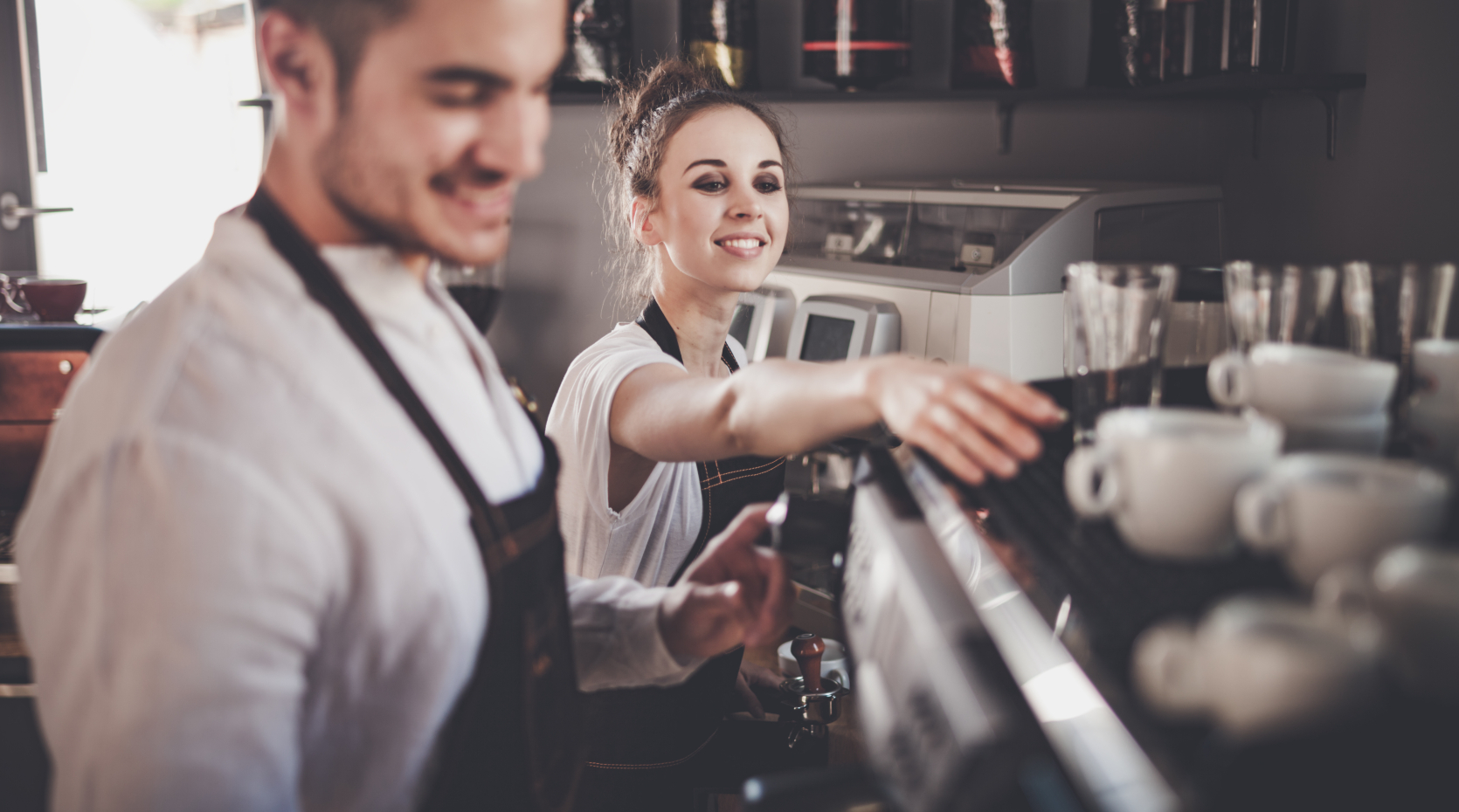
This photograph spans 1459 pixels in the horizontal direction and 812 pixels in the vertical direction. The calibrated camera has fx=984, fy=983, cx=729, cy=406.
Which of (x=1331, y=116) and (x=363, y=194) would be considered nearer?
(x=363, y=194)

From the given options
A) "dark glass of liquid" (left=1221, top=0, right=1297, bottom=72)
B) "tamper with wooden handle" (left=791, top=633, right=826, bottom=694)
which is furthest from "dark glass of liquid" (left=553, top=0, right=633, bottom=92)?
"tamper with wooden handle" (left=791, top=633, right=826, bottom=694)

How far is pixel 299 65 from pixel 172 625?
0.33 m

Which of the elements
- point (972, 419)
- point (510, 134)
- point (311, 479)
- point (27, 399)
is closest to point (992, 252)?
point (972, 419)

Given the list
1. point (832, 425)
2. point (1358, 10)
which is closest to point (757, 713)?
point (832, 425)

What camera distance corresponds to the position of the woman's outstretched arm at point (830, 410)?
72cm

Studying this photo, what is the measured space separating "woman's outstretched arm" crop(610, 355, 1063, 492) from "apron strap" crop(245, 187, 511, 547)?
13.2 inches

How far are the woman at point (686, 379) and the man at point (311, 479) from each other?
32 centimetres

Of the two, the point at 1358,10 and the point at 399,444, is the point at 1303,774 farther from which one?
the point at 1358,10

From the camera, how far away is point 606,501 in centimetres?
132

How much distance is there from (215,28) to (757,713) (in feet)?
8.12

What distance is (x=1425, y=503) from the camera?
461mm

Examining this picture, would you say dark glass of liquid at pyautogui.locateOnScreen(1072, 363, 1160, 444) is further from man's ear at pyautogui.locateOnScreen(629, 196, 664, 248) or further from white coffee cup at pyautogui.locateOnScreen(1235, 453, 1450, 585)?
man's ear at pyautogui.locateOnScreen(629, 196, 664, 248)

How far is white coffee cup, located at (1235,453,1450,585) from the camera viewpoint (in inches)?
18.1

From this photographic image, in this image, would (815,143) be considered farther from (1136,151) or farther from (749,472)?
(749,472)
